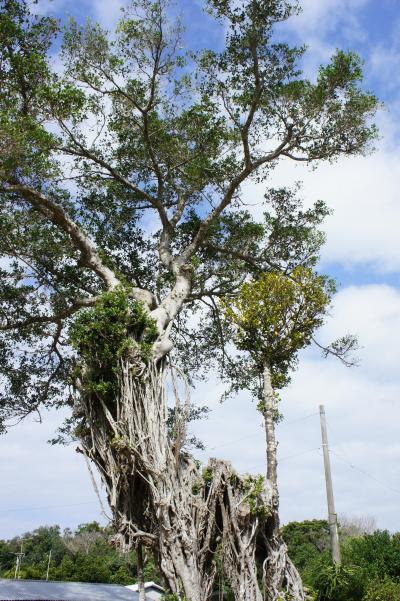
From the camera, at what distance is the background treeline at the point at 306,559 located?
414 inches

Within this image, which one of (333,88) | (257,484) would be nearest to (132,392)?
(257,484)

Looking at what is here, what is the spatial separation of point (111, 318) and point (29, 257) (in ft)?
8.74

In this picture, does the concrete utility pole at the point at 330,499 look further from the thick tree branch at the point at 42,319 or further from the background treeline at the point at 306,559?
the thick tree branch at the point at 42,319

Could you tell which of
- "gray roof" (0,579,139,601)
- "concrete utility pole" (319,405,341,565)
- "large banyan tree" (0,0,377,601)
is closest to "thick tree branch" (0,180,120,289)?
"large banyan tree" (0,0,377,601)

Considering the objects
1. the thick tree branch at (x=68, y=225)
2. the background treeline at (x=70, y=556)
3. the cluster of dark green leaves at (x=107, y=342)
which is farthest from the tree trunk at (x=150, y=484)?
the background treeline at (x=70, y=556)

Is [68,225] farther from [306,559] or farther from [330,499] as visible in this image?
[306,559]

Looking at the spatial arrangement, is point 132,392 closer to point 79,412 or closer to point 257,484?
point 79,412

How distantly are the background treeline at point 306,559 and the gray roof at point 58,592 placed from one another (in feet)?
4.28

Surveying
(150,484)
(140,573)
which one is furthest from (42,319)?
(140,573)

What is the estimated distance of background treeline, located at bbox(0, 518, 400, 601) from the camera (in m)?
10.5

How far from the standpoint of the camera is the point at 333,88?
1069 centimetres

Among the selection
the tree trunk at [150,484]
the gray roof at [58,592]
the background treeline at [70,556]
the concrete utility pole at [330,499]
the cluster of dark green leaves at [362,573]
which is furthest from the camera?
the background treeline at [70,556]

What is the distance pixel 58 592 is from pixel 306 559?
60.8 feet

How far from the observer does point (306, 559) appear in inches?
1161
